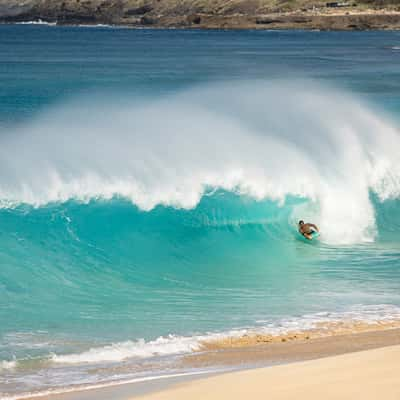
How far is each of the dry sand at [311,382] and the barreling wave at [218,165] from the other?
7.81 meters

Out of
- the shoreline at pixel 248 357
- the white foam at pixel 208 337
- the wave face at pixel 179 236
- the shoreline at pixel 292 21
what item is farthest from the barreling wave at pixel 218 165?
the shoreline at pixel 292 21

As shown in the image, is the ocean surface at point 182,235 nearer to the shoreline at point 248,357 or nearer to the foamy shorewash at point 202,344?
the foamy shorewash at point 202,344

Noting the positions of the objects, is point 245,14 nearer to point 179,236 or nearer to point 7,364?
point 179,236

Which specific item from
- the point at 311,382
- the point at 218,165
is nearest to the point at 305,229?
the point at 218,165

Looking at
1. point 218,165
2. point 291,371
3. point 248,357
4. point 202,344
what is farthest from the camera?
point 218,165

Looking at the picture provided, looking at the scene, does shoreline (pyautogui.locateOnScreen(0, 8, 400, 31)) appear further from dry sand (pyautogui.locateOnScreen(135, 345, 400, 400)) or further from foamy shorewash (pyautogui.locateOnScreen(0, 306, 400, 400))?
dry sand (pyautogui.locateOnScreen(135, 345, 400, 400))

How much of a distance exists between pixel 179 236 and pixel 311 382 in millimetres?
8202

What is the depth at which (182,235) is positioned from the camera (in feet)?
59.0

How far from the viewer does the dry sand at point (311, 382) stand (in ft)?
31.2

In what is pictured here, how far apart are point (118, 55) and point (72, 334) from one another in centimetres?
8371

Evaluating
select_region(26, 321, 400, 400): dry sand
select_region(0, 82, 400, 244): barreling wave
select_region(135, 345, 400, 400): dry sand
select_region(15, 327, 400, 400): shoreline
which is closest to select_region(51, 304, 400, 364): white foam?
select_region(26, 321, 400, 400): dry sand

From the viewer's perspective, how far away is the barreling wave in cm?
1914

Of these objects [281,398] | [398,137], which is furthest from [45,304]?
[398,137]

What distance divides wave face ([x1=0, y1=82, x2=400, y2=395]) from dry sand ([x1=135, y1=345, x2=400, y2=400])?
3.45ft
